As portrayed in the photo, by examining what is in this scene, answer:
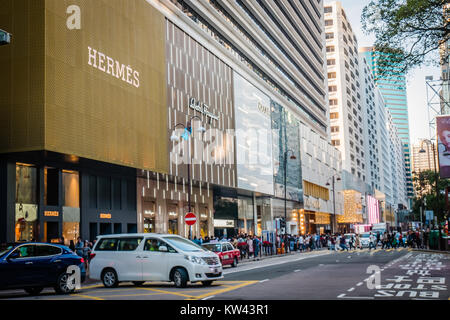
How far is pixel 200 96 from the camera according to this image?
46.3m

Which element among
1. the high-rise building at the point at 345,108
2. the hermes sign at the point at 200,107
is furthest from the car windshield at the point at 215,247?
the high-rise building at the point at 345,108

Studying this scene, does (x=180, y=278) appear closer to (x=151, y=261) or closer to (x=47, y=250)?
(x=151, y=261)

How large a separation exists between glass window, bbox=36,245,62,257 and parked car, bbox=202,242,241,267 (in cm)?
1297

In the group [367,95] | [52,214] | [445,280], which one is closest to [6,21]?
[52,214]

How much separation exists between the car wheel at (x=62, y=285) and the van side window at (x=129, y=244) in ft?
7.49

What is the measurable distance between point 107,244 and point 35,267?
322 centimetres

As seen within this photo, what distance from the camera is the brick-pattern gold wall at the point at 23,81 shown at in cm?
2749

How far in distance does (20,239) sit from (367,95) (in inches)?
5433

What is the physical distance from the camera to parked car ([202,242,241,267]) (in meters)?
30.1

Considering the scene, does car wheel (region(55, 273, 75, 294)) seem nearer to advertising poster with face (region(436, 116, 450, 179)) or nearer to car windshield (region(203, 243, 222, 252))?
car windshield (region(203, 243, 222, 252))

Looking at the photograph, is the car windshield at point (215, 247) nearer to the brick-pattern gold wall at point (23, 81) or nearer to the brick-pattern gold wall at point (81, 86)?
the brick-pattern gold wall at point (81, 86)

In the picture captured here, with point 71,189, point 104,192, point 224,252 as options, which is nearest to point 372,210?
point 104,192
